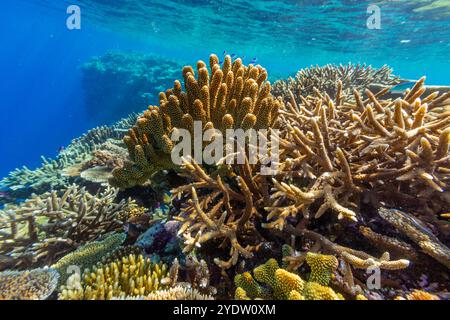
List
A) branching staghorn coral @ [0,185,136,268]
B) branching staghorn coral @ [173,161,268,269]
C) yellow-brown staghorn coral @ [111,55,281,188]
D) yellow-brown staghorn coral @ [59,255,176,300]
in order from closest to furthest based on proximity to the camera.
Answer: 1. yellow-brown staghorn coral @ [59,255,176,300]
2. branching staghorn coral @ [173,161,268,269]
3. yellow-brown staghorn coral @ [111,55,281,188]
4. branching staghorn coral @ [0,185,136,268]

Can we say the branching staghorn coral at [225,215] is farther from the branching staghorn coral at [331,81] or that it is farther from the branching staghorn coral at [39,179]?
the branching staghorn coral at [39,179]

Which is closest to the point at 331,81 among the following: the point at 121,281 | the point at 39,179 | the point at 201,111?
the point at 201,111

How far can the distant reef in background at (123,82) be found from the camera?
22.1 metres

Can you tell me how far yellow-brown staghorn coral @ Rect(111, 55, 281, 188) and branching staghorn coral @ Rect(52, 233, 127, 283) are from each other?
89cm

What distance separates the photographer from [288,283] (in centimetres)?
187

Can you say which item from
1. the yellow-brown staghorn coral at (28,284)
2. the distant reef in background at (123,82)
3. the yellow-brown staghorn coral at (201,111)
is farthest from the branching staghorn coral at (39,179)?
the distant reef in background at (123,82)

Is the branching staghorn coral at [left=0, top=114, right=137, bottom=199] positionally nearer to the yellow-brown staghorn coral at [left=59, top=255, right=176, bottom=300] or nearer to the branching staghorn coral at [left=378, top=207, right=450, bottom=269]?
the yellow-brown staghorn coral at [left=59, top=255, right=176, bottom=300]

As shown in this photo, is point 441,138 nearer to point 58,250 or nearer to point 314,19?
point 58,250

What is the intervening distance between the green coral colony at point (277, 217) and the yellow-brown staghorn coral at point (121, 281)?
0.01 metres

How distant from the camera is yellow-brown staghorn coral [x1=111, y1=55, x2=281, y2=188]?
2654 millimetres

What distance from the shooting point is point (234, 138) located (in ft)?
8.83

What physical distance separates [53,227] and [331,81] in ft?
21.0

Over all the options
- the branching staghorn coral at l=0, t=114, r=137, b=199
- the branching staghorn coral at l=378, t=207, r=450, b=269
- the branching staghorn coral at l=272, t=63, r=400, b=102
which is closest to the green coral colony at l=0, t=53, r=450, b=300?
the branching staghorn coral at l=378, t=207, r=450, b=269
